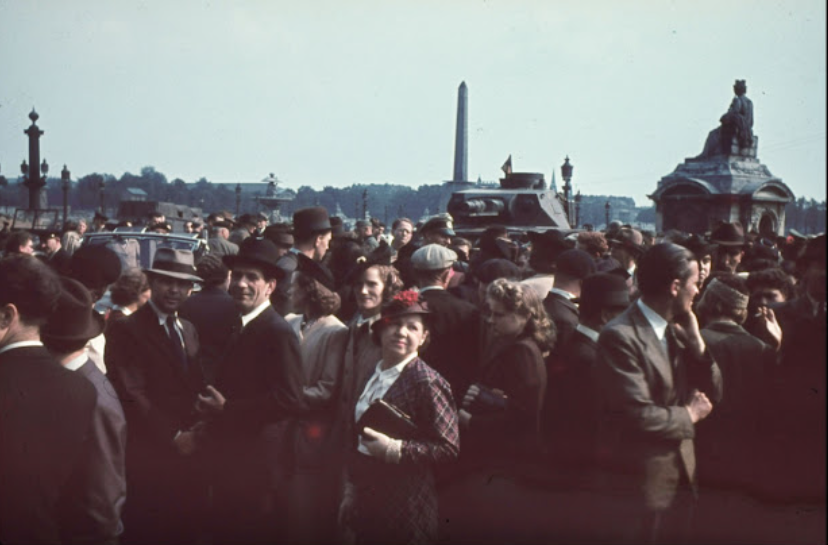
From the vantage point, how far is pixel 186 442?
528 cm

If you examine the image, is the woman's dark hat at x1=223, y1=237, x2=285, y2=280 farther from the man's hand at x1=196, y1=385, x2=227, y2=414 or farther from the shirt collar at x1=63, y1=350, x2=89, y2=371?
the shirt collar at x1=63, y1=350, x2=89, y2=371

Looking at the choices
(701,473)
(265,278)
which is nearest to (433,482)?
(701,473)

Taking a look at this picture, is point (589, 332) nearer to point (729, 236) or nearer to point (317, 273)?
point (317, 273)

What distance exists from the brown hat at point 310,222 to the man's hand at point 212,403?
2.54m

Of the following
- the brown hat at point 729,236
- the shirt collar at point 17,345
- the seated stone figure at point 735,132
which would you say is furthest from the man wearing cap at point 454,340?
the seated stone figure at point 735,132

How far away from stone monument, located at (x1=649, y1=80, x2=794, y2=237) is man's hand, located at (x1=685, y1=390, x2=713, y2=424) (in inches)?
1238

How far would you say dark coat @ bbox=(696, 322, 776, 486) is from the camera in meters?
3.36

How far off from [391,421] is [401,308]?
0.59 meters

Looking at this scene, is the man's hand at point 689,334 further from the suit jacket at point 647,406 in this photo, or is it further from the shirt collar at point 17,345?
the shirt collar at point 17,345

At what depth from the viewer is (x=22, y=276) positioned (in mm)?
3736

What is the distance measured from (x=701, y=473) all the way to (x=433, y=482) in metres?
1.26

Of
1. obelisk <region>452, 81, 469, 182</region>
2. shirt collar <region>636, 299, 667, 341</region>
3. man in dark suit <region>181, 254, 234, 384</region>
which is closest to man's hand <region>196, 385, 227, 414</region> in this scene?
man in dark suit <region>181, 254, 234, 384</region>

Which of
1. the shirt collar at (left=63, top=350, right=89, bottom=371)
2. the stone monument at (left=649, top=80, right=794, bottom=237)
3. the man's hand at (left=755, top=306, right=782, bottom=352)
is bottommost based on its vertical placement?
the shirt collar at (left=63, top=350, right=89, bottom=371)

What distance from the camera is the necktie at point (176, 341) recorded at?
5535mm
